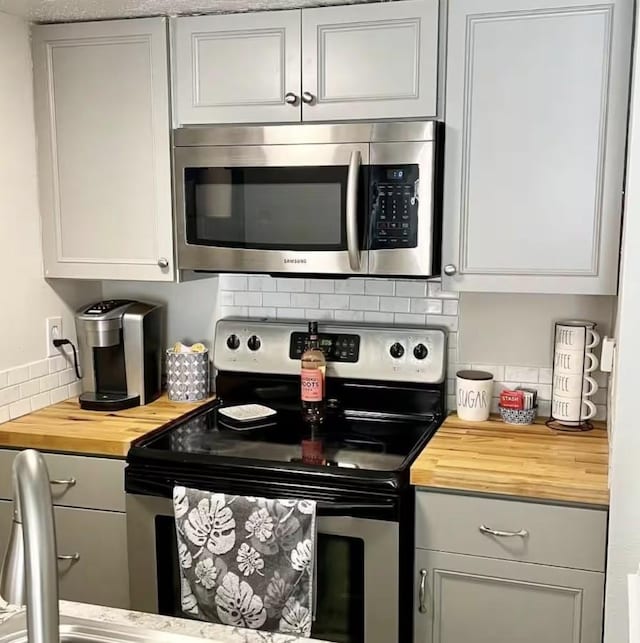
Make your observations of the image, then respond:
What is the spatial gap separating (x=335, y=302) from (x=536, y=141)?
86 cm

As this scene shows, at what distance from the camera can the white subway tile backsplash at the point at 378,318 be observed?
8.56 feet

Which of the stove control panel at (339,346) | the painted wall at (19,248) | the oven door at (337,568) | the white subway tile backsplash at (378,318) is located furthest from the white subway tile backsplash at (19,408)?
the white subway tile backsplash at (378,318)

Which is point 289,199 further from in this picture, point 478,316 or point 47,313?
point 47,313

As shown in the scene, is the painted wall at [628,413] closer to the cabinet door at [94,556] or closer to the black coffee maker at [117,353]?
the cabinet door at [94,556]

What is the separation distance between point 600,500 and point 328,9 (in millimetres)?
1486

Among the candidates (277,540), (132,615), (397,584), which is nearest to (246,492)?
(277,540)

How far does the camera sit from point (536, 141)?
2119 mm

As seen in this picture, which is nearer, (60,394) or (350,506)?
(350,506)

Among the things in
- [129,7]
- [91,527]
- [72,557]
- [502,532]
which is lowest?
[72,557]

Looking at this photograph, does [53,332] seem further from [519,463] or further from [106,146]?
[519,463]

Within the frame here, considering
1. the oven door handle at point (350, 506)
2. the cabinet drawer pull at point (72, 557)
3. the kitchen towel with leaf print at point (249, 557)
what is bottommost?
the cabinet drawer pull at point (72, 557)

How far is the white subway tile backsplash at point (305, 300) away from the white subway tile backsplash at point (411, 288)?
280mm

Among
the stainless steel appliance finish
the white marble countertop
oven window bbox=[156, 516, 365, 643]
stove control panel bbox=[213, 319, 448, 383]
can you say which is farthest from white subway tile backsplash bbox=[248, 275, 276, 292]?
the stainless steel appliance finish

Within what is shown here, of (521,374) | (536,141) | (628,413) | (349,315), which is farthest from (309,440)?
(536,141)
